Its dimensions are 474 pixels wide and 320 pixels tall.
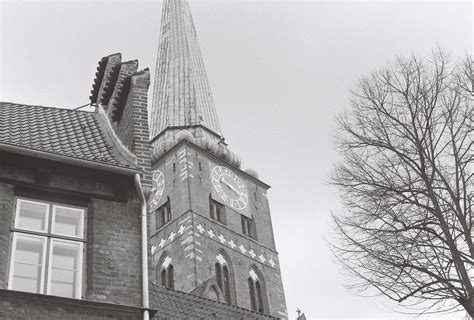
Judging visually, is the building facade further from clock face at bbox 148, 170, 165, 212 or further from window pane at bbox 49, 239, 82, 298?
clock face at bbox 148, 170, 165, 212

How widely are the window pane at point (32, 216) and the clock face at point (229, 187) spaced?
3373cm

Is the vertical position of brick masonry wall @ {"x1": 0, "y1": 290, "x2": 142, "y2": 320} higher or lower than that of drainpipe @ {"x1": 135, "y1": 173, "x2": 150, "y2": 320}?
lower

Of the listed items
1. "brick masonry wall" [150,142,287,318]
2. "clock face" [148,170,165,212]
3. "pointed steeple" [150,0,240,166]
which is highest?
"pointed steeple" [150,0,240,166]

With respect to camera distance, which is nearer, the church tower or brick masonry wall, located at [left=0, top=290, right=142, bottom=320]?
brick masonry wall, located at [left=0, top=290, right=142, bottom=320]

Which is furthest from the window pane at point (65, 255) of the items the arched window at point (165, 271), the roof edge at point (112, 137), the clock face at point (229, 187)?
the clock face at point (229, 187)

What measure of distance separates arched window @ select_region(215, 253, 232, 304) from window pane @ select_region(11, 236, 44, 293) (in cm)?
2997

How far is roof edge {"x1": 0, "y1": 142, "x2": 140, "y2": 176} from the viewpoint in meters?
10.2

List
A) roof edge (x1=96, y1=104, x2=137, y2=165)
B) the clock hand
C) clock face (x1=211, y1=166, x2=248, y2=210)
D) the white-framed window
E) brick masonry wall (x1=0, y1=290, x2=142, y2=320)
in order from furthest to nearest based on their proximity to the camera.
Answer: the clock hand < clock face (x1=211, y1=166, x2=248, y2=210) < roof edge (x1=96, y1=104, x2=137, y2=165) < the white-framed window < brick masonry wall (x1=0, y1=290, x2=142, y2=320)

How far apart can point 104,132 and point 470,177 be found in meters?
6.30

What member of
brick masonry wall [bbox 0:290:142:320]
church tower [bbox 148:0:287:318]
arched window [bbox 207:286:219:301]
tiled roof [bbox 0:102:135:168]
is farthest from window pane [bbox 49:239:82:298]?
church tower [bbox 148:0:287:318]

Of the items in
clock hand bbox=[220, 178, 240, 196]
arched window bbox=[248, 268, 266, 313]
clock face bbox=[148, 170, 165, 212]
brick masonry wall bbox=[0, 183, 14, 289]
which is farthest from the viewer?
clock hand bbox=[220, 178, 240, 196]

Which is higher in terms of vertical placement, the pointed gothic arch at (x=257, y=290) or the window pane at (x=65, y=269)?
the pointed gothic arch at (x=257, y=290)

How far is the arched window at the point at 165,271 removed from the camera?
39719 mm

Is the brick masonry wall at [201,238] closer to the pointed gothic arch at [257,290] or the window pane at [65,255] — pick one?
the pointed gothic arch at [257,290]
